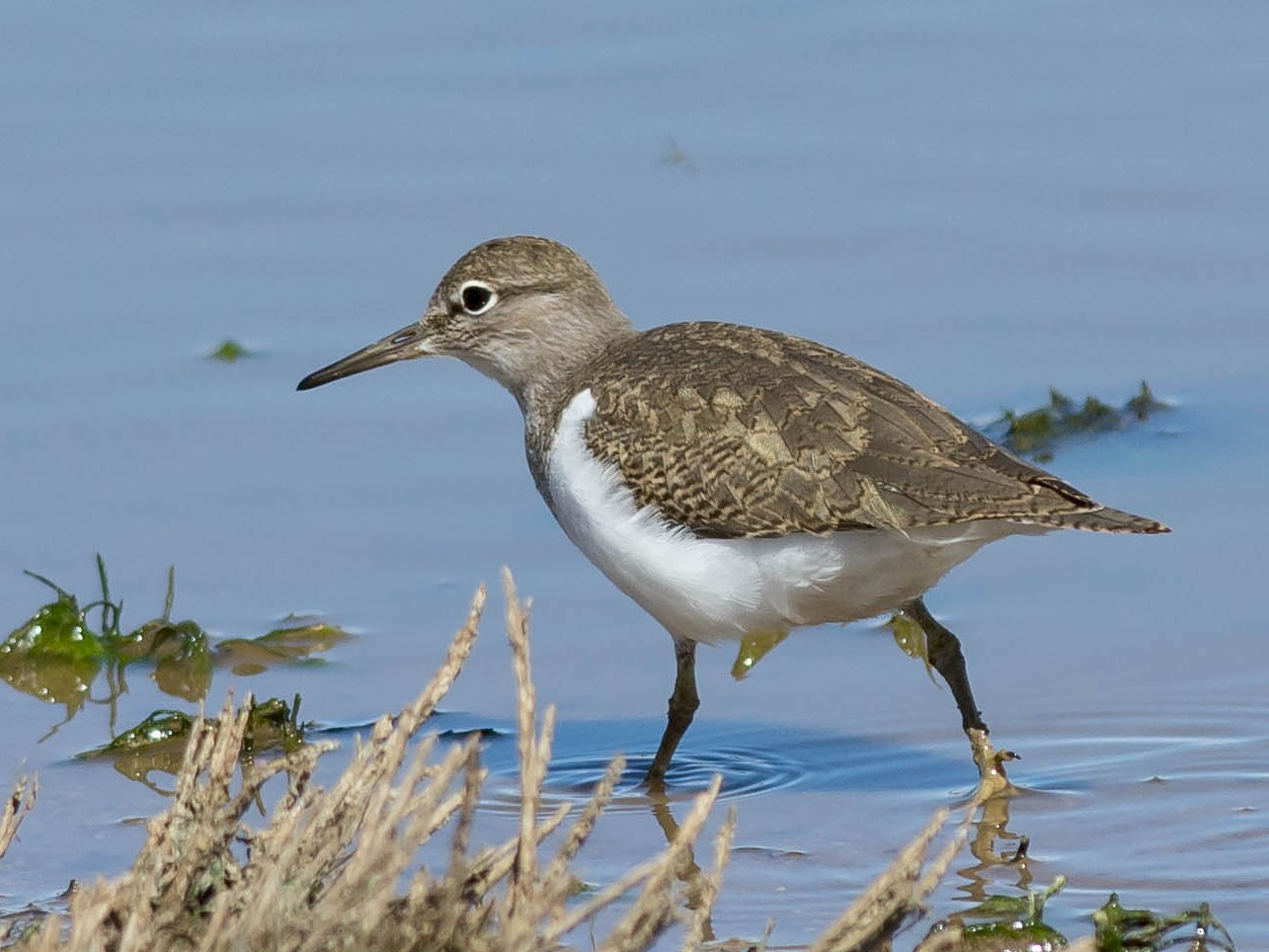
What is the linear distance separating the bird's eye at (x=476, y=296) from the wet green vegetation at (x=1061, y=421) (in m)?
2.47

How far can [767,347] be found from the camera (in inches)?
289

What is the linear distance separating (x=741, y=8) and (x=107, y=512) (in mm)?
6089

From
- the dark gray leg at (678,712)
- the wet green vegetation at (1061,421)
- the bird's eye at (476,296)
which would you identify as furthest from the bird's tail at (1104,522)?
the wet green vegetation at (1061,421)

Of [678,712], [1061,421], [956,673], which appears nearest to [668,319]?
[1061,421]

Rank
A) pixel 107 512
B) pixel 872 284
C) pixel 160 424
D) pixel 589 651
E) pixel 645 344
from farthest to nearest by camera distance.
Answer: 1. pixel 872 284
2. pixel 160 424
3. pixel 107 512
4. pixel 589 651
5. pixel 645 344

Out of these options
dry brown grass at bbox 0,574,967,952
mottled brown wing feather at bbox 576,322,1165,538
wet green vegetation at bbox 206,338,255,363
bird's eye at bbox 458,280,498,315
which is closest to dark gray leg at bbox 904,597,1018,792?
mottled brown wing feather at bbox 576,322,1165,538

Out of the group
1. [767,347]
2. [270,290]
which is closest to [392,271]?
[270,290]

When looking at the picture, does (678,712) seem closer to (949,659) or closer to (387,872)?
(949,659)

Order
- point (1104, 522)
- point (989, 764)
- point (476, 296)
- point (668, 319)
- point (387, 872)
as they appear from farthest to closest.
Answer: point (668, 319) < point (476, 296) < point (989, 764) < point (1104, 522) < point (387, 872)

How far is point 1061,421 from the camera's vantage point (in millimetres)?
9672

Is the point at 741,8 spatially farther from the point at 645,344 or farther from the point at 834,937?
the point at 834,937

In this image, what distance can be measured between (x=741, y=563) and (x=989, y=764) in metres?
1.02

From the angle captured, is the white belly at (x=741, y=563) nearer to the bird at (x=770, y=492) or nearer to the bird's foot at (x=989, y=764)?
the bird at (x=770, y=492)

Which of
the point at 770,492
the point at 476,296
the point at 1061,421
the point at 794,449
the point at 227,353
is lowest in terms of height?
the point at 770,492
